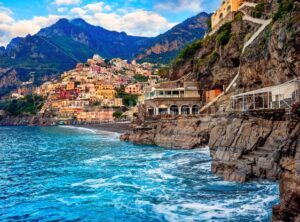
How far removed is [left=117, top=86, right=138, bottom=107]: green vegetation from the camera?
→ 17310 cm

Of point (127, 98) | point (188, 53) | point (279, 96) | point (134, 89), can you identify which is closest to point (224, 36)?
point (188, 53)

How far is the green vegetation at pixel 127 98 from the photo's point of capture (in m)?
173

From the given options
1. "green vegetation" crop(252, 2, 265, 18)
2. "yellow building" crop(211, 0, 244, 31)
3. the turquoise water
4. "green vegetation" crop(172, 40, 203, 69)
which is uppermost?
"yellow building" crop(211, 0, 244, 31)

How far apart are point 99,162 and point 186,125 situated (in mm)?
17305

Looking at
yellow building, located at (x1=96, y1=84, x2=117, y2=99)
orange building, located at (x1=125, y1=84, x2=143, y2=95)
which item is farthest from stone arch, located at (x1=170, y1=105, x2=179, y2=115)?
orange building, located at (x1=125, y1=84, x2=143, y2=95)

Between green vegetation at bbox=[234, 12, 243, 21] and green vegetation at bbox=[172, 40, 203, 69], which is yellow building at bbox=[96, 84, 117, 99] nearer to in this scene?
green vegetation at bbox=[172, 40, 203, 69]

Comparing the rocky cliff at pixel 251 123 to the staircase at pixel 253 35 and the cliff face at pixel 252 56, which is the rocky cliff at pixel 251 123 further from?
the staircase at pixel 253 35

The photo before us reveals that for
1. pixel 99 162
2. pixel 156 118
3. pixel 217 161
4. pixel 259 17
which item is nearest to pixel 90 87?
pixel 156 118

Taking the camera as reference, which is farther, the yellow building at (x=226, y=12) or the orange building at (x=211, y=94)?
the yellow building at (x=226, y=12)

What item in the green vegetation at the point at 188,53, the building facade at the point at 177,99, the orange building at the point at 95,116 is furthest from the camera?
the orange building at the point at 95,116

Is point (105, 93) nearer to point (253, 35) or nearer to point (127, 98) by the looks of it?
point (127, 98)

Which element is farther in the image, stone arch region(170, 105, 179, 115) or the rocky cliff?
stone arch region(170, 105, 179, 115)

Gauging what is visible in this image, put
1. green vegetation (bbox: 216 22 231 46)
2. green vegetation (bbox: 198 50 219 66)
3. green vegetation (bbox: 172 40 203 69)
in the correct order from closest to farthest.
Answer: green vegetation (bbox: 216 22 231 46), green vegetation (bbox: 198 50 219 66), green vegetation (bbox: 172 40 203 69)

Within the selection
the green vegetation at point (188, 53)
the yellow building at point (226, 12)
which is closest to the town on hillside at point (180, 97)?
the yellow building at point (226, 12)
